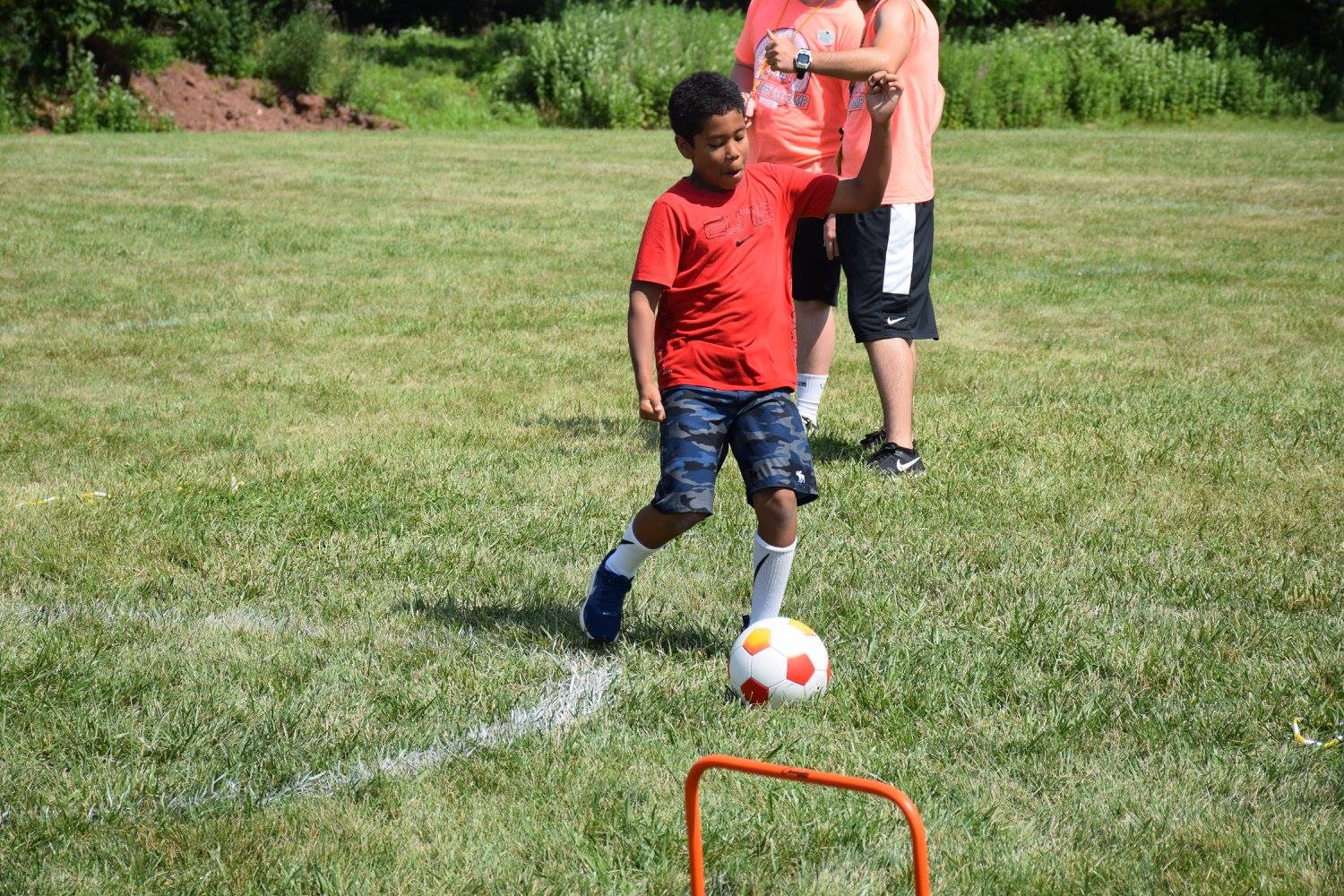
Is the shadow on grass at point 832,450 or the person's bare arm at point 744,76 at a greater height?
the person's bare arm at point 744,76

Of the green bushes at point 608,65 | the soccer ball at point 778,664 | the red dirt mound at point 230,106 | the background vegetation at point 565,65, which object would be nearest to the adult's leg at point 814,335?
the soccer ball at point 778,664

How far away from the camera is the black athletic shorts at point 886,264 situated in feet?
19.2

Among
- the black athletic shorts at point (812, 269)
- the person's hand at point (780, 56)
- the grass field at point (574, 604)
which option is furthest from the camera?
the black athletic shorts at point (812, 269)

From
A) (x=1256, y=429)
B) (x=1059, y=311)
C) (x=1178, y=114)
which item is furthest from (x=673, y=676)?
(x=1178, y=114)

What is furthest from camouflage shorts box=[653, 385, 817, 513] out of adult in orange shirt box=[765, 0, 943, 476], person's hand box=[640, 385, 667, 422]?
adult in orange shirt box=[765, 0, 943, 476]

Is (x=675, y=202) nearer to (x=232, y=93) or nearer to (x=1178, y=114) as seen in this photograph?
(x=232, y=93)

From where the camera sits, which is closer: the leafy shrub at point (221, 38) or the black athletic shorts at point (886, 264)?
the black athletic shorts at point (886, 264)

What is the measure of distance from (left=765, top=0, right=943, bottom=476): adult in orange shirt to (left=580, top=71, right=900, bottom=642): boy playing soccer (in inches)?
77.7

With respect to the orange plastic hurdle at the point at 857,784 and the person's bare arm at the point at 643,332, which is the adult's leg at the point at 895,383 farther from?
the orange plastic hurdle at the point at 857,784

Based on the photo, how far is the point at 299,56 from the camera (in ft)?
86.2

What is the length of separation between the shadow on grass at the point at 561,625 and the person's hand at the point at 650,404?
2.27 feet

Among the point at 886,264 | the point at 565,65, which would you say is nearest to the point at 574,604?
the point at 886,264

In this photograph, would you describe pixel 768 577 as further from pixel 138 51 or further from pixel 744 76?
pixel 138 51

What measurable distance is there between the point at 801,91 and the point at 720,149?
228 centimetres
